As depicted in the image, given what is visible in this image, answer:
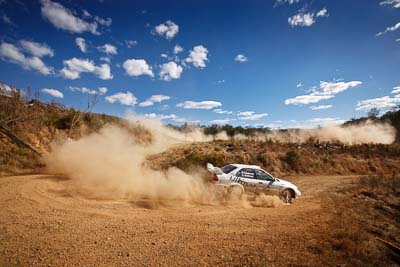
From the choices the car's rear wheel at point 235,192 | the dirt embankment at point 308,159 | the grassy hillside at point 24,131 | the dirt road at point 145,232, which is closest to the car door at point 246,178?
the car's rear wheel at point 235,192

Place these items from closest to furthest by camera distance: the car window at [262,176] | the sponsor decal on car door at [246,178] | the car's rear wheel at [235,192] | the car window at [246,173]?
the car's rear wheel at [235,192] → the sponsor decal on car door at [246,178] → the car window at [246,173] → the car window at [262,176]

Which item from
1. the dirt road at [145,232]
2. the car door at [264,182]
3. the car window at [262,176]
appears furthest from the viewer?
the car window at [262,176]

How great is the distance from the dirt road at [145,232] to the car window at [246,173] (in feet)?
5.03

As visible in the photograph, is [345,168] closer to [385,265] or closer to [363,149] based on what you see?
[363,149]

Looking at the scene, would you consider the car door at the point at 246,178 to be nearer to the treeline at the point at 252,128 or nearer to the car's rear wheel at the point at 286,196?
the car's rear wheel at the point at 286,196

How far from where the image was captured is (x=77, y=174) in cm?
1198

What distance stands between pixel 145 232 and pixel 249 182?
17.6ft

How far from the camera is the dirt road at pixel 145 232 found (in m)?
4.81

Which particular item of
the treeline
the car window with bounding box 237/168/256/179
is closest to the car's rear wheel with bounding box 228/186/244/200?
the car window with bounding box 237/168/256/179

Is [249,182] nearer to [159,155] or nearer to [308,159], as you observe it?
[159,155]

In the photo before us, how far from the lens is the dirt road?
4812mm

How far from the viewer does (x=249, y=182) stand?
33.3ft

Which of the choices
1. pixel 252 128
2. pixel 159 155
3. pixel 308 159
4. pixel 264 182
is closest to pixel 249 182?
pixel 264 182

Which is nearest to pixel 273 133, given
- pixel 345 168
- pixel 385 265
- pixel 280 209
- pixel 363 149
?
pixel 363 149
